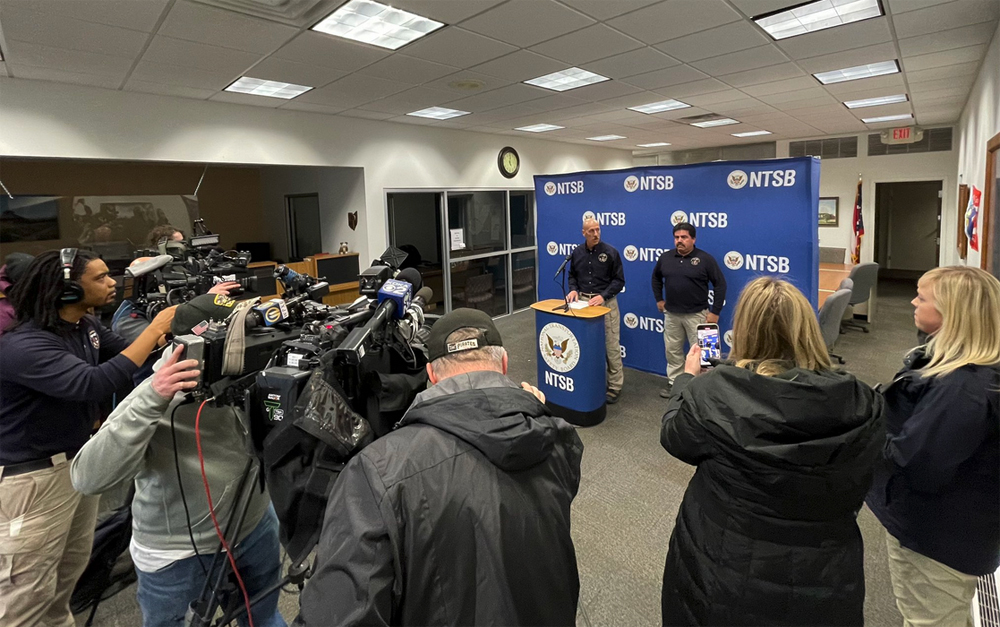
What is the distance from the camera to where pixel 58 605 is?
1800mm

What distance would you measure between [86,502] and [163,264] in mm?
1093

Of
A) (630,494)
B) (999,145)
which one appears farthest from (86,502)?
(999,145)

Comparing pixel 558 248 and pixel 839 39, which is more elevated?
pixel 839 39

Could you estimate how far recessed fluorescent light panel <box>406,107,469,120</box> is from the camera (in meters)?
5.75

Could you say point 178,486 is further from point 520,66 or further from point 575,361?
point 520,66

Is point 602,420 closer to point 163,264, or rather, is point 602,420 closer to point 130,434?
point 163,264

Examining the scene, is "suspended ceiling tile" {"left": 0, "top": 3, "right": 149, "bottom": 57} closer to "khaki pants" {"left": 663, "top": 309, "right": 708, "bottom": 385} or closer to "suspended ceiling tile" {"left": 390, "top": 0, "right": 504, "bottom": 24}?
"suspended ceiling tile" {"left": 390, "top": 0, "right": 504, "bottom": 24}

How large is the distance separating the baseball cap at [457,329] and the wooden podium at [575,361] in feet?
8.94

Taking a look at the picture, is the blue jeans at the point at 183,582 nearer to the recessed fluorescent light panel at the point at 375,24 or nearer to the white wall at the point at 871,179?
the recessed fluorescent light panel at the point at 375,24

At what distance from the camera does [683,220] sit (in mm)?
4422

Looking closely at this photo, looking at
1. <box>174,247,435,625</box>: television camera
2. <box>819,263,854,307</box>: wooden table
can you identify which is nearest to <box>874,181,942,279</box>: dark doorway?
<box>819,263,854,307</box>: wooden table

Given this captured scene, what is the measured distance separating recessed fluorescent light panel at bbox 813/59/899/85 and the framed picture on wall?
5.42 meters

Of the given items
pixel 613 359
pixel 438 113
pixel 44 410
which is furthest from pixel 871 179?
pixel 44 410

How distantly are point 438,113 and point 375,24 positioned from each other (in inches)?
110
